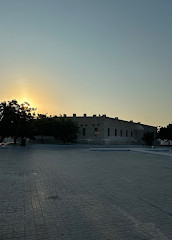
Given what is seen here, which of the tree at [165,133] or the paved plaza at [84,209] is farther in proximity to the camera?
the tree at [165,133]

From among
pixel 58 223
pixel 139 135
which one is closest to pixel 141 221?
pixel 58 223

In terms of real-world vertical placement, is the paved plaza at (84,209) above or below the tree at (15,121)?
below

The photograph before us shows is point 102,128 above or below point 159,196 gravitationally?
above

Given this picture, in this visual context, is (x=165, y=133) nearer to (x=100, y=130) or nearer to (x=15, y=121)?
(x=100, y=130)

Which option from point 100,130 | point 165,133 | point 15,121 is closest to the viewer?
point 15,121

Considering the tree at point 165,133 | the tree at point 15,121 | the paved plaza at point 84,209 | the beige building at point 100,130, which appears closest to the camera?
the paved plaza at point 84,209

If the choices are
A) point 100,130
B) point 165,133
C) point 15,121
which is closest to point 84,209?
point 15,121

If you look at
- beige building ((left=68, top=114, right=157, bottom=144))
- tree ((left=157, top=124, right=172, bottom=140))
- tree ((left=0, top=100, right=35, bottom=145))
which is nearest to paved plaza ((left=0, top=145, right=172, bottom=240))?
tree ((left=0, top=100, right=35, bottom=145))

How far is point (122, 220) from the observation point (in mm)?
5113

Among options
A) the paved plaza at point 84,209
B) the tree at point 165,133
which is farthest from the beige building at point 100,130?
the paved plaza at point 84,209

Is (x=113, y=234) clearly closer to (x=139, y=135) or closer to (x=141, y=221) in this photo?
(x=141, y=221)

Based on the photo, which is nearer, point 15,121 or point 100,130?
point 15,121

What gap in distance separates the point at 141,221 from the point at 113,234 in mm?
1110

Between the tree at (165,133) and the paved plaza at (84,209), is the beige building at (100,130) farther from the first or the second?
the paved plaza at (84,209)
